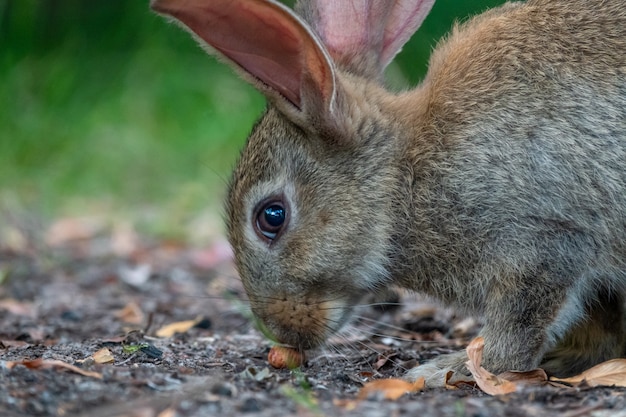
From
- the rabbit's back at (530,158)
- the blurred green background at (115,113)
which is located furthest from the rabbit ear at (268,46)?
the blurred green background at (115,113)

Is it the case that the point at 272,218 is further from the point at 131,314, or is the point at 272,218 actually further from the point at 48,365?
the point at 131,314

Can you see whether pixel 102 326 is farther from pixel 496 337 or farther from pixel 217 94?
pixel 217 94

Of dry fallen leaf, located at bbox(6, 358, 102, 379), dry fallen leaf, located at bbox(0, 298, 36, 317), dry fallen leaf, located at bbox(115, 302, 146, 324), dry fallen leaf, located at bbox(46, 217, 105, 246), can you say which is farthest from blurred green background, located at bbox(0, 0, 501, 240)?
dry fallen leaf, located at bbox(6, 358, 102, 379)

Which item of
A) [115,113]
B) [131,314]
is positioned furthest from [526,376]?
[115,113]

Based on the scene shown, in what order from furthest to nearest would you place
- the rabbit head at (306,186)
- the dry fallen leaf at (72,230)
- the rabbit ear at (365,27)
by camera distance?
the dry fallen leaf at (72,230) < the rabbit ear at (365,27) < the rabbit head at (306,186)

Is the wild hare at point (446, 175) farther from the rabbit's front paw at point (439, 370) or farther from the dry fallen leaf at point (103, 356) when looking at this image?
the dry fallen leaf at point (103, 356)

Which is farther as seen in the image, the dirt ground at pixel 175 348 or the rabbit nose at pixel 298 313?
the rabbit nose at pixel 298 313
